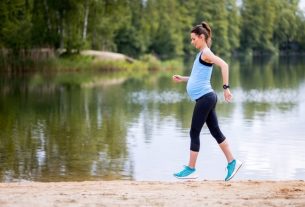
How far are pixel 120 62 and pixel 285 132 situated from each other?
145ft

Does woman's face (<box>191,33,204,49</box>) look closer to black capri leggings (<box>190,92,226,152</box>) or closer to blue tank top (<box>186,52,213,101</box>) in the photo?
blue tank top (<box>186,52,213,101</box>)

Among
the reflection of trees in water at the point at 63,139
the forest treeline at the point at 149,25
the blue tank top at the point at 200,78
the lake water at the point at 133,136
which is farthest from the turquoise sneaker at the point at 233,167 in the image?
the forest treeline at the point at 149,25

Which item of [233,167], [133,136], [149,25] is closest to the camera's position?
[233,167]

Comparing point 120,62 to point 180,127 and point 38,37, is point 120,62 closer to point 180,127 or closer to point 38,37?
point 38,37

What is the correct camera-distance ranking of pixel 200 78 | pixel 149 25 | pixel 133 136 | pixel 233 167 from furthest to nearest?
pixel 149 25 → pixel 133 136 → pixel 233 167 → pixel 200 78

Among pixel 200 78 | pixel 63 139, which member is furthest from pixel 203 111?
pixel 63 139

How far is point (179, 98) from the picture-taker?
114 feet

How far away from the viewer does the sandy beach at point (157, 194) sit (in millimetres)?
7766

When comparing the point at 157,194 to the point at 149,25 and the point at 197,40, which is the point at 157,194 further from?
the point at 149,25

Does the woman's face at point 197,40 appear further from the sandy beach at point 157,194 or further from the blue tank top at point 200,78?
the sandy beach at point 157,194

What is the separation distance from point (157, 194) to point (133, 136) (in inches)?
446

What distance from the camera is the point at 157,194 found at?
27.1ft

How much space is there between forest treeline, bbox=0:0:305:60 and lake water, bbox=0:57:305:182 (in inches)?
916

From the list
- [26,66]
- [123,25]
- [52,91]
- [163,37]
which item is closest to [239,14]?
[163,37]
